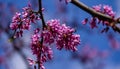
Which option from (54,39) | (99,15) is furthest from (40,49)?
(99,15)

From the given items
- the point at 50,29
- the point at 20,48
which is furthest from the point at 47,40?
the point at 20,48

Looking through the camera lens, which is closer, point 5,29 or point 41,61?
point 41,61

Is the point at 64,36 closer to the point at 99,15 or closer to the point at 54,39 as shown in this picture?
the point at 54,39

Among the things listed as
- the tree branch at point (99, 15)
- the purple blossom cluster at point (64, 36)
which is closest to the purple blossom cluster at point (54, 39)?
the purple blossom cluster at point (64, 36)

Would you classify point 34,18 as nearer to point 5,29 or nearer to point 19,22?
point 19,22

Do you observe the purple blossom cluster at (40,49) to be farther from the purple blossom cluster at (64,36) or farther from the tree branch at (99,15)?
the tree branch at (99,15)

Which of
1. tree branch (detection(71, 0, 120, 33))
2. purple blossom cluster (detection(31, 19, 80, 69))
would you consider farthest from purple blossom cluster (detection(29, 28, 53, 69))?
tree branch (detection(71, 0, 120, 33))

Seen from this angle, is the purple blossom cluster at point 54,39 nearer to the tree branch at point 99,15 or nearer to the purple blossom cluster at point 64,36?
the purple blossom cluster at point 64,36

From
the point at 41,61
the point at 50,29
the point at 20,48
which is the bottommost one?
the point at 41,61

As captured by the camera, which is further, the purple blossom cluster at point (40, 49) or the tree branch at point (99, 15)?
the purple blossom cluster at point (40, 49)

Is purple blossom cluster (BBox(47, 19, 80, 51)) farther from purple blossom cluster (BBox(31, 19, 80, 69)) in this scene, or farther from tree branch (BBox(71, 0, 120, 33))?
tree branch (BBox(71, 0, 120, 33))

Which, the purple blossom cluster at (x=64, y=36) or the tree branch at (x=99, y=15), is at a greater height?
the purple blossom cluster at (x=64, y=36)
